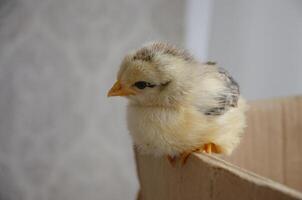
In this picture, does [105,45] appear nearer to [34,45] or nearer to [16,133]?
[34,45]

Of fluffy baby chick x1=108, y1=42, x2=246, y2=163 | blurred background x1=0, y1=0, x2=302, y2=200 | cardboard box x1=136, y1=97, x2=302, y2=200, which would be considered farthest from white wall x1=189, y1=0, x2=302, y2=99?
fluffy baby chick x1=108, y1=42, x2=246, y2=163

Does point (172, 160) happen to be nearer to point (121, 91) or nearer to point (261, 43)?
point (121, 91)

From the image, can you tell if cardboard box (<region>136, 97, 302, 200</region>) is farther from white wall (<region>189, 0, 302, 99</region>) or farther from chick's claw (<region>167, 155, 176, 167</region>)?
white wall (<region>189, 0, 302, 99</region>)

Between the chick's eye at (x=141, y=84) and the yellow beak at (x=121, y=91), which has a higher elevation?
the chick's eye at (x=141, y=84)

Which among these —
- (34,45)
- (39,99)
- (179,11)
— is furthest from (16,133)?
(179,11)

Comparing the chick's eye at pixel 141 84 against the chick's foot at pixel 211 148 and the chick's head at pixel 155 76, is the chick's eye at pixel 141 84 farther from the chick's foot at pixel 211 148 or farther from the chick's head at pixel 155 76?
the chick's foot at pixel 211 148

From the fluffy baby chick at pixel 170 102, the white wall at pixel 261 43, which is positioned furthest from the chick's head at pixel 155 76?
the white wall at pixel 261 43

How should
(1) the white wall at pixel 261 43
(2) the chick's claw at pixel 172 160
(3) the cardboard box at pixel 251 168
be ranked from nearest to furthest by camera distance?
(3) the cardboard box at pixel 251 168 → (2) the chick's claw at pixel 172 160 → (1) the white wall at pixel 261 43

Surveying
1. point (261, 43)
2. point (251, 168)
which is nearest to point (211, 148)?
point (251, 168)
